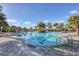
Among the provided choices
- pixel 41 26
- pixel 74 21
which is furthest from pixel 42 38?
pixel 74 21

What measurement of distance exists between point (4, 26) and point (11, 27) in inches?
3.3

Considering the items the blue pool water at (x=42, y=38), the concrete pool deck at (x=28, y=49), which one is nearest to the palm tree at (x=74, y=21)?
the concrete pool deck at (x=28, y=49)

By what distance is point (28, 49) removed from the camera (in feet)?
7.18

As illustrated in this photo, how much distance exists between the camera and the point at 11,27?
2189 mm

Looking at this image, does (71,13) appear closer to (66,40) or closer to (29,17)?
(66,40)

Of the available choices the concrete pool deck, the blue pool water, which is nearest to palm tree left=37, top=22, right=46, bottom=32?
the blue pool water

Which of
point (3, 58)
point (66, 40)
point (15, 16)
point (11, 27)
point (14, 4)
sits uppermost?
point (14, 4)

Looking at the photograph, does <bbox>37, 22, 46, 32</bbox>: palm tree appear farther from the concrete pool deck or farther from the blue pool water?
the concrete pool deck

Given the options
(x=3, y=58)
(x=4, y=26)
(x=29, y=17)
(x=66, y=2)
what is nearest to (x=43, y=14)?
(x=29, y=17)

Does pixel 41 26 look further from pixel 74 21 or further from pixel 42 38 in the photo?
pixel 74 21

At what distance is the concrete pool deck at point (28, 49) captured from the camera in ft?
7.13

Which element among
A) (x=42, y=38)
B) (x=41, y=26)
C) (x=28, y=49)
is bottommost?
(x=28, y=49)

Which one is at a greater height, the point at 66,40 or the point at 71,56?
the point at 66,40

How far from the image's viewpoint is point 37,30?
7.25 feet
